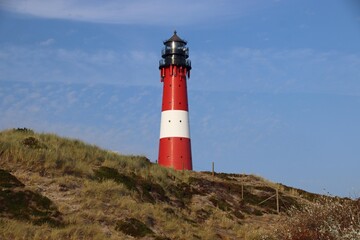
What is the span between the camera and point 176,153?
4275cm

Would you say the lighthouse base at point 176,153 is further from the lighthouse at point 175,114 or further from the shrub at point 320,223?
the shrub at point 320,223

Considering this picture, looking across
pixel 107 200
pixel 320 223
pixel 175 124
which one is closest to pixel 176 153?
pixel 175 124

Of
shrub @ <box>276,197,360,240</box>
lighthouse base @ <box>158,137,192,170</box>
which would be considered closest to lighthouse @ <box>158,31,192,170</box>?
lighthouse base @ <box>158,137,192,170</box>

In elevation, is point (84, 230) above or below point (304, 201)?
below

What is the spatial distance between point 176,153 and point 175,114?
3791 mm

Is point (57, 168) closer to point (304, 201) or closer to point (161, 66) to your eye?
point (304, 201)

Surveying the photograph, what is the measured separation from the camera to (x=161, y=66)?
4688cm

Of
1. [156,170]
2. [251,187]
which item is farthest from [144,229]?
[251,187]

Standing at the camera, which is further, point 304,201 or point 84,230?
point 304,201

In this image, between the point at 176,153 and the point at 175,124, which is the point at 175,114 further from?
the point at 176,153

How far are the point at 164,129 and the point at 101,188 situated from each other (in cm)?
2179

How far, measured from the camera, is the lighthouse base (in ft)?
140

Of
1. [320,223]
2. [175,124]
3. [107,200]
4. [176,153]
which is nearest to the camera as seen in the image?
[320,223]

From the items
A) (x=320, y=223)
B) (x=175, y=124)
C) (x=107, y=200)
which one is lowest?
(x=320, y=223)
